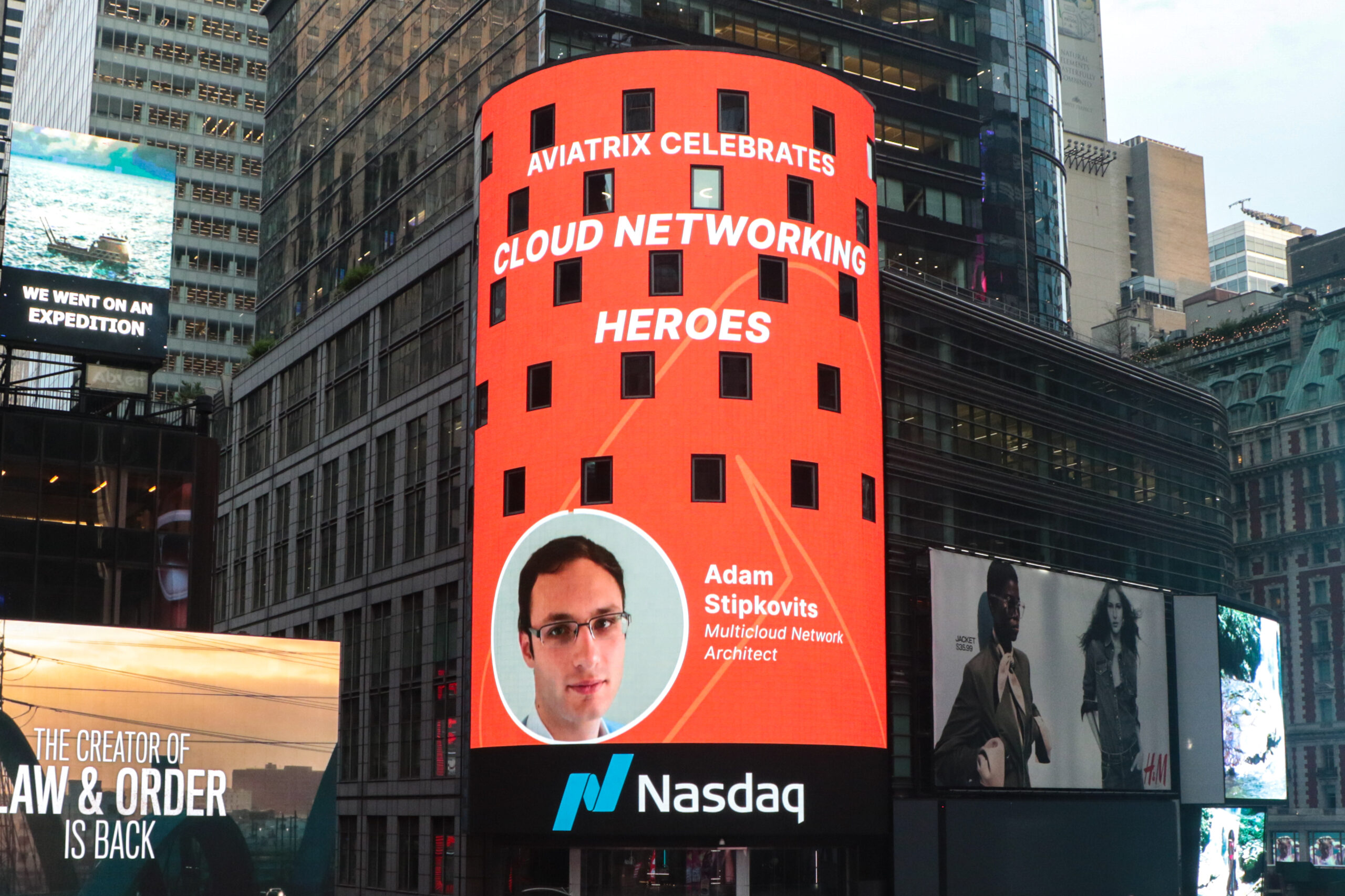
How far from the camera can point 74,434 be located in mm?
57750

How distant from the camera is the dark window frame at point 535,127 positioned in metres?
62.4

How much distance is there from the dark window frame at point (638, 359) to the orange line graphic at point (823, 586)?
4.20 metres

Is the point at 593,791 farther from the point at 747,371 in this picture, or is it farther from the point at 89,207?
the point at 89,207

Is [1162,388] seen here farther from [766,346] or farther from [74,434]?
[74,434]

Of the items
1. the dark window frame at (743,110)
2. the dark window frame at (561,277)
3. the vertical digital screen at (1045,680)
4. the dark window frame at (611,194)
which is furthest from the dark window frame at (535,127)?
the vertical digital screen at (1045,680)

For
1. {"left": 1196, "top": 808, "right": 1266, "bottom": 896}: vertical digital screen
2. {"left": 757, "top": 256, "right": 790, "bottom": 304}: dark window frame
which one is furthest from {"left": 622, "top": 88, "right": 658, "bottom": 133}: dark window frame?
{"left": 1196, "top": 808, "right": 1266, "bottom": 896}: vertical digital screen

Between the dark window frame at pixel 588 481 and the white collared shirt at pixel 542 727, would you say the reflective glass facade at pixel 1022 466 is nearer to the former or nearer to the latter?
the white collared shirt at pixel 542 727

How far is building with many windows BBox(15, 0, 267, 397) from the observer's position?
18188cm

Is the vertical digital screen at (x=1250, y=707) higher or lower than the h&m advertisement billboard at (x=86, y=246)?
lower

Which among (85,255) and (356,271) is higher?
(356,271)

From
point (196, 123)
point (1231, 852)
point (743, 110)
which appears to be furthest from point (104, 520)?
point (196, 123)

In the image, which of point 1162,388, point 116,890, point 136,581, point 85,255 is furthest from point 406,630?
point 1162,388

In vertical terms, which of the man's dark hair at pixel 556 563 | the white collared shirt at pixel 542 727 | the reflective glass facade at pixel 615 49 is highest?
the reflective glass facade at pixel 615 49

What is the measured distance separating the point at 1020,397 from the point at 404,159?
3577cm
